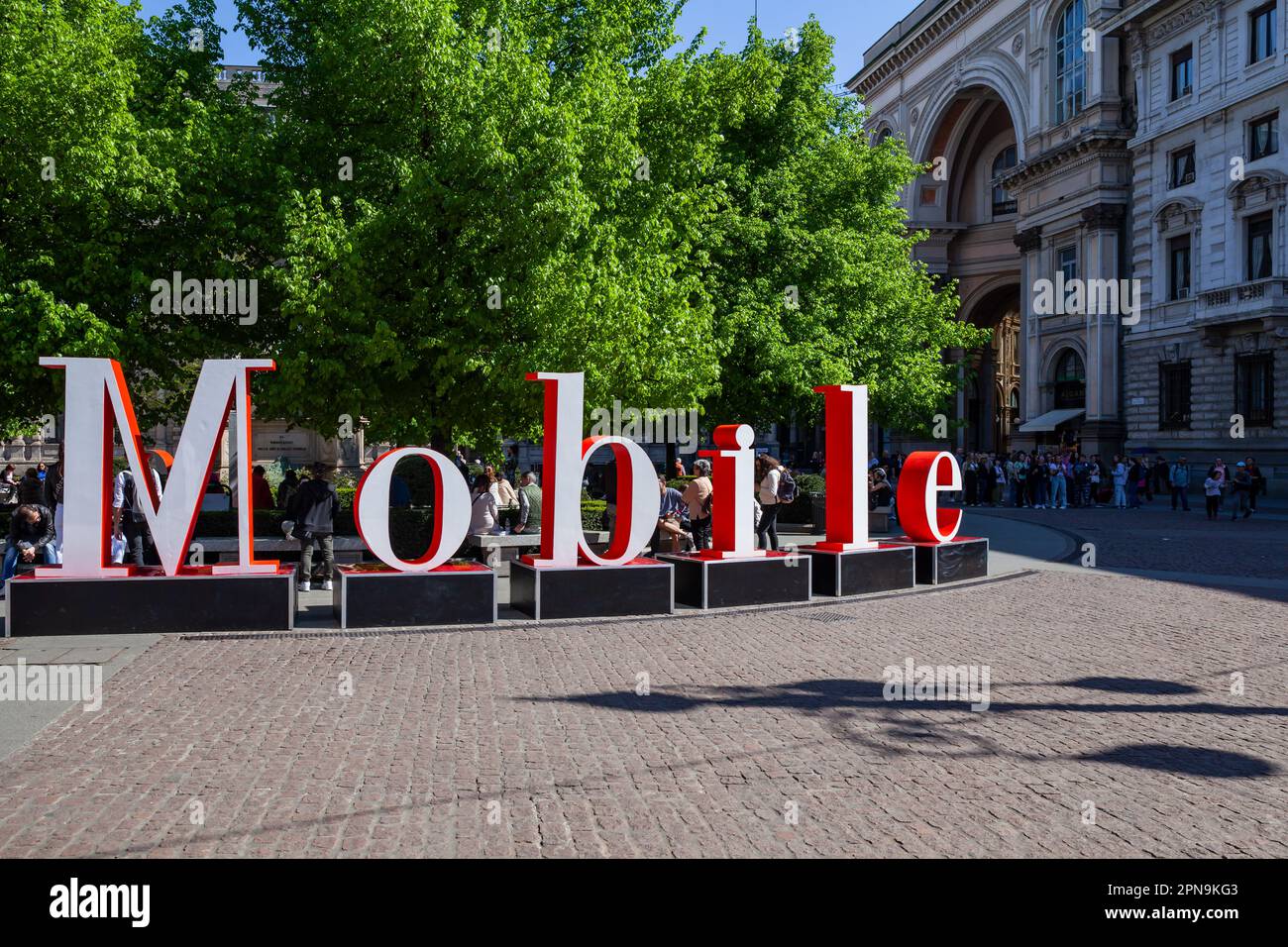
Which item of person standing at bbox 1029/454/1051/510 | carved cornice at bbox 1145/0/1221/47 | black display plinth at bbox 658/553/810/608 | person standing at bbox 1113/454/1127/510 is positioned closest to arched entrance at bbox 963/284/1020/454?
carved cornice at bbox 1145/0/1221/47

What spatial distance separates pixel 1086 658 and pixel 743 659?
3.21m

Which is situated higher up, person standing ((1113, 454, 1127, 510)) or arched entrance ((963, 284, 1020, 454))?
arched entrance ((963, 284, 1020, 454))

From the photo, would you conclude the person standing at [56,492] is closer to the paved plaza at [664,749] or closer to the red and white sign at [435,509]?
the paved plaza at [664,749]

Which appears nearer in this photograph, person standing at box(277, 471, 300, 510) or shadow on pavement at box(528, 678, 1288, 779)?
shadow on pavement at box(528, 678, 1288, 779)

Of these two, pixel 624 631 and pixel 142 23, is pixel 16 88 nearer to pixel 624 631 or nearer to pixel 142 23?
pixel 142 23

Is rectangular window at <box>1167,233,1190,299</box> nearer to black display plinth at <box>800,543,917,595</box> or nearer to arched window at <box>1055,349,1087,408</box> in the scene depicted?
arched window at <box>1055,349,1087,408</box>

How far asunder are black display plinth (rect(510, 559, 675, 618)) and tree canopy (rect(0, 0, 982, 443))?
20.2 feet

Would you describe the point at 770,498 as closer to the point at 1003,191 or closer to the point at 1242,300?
the point at 1242,300

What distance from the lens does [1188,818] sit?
553 cm

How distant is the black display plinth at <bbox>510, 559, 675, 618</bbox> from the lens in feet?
41.2

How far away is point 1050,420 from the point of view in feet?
161

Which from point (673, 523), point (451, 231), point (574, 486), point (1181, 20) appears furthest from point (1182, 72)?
point (574, 486)

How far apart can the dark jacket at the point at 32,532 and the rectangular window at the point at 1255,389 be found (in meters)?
37.5

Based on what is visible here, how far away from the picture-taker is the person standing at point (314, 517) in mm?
14602
